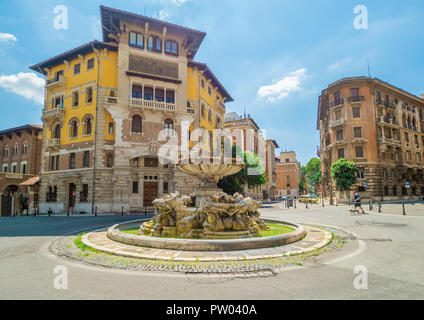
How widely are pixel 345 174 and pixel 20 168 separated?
47400mm

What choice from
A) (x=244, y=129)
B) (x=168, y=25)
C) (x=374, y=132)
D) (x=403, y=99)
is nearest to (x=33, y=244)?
(x=168, y=25)

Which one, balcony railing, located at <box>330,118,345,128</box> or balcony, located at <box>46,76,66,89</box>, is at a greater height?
balcony, located at <box>46,76,66,89</box>

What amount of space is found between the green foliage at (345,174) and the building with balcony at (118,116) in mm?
19997

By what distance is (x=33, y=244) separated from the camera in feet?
26.0

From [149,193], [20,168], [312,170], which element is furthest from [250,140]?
[20,168]

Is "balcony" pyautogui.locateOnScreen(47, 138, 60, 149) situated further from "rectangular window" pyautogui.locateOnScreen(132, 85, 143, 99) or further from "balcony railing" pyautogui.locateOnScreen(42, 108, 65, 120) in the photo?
"rectangular window" pyautogui.locateOnScreen(132, 85, 143, 99)

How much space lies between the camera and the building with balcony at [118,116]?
23.6m

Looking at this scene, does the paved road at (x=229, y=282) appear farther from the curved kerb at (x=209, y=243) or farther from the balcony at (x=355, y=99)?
the balcony at (x=355, y=99)

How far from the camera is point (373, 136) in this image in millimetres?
33781

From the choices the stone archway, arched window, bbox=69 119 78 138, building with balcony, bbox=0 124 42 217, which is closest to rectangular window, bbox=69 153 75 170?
arched window, bbox=69 119 78 138

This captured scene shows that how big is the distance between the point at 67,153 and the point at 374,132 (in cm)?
4109

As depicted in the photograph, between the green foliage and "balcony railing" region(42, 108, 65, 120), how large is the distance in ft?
116

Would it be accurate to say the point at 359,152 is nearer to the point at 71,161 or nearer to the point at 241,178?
the point at 241,178

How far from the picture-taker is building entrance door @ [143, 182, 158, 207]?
80.3 ft
